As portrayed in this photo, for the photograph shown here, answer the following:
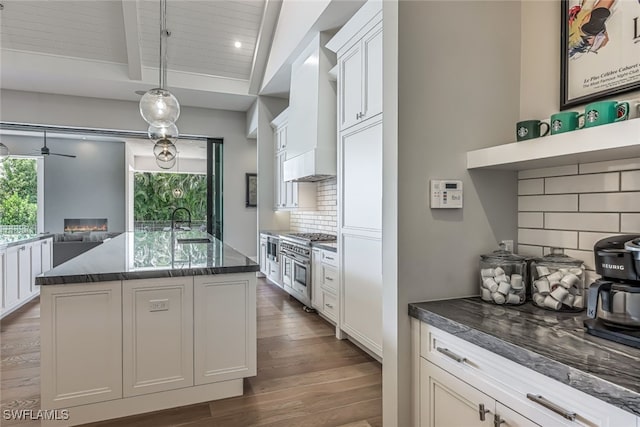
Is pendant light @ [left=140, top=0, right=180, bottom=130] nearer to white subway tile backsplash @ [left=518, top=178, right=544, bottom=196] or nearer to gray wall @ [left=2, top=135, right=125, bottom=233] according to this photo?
white subway tile backsplash @ [left=518, top=178, right=544, bottom=196]

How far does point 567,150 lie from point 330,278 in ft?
8.72

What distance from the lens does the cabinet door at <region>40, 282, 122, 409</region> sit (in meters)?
1.98

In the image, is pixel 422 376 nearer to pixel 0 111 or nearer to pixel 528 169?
pixel 528 169

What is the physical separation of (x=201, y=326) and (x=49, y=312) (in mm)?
820

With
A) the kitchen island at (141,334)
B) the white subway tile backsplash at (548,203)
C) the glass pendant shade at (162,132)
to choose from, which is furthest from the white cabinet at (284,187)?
the white subway tile backsplash at (548,203)

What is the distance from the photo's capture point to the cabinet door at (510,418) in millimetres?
1036

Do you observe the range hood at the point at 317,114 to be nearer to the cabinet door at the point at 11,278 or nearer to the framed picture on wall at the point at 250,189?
the framed picture on wall at the point at 250,189

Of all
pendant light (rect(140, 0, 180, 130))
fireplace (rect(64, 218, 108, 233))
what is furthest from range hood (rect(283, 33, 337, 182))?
fireplace (rect(64, 218, 108, 233))

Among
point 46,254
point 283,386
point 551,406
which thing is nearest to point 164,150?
point 46,254

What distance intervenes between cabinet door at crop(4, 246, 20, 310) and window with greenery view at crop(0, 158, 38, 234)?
541cm

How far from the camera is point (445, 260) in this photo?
1551 millimetres

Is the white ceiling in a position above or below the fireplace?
above

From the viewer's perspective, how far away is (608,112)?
3.86ft

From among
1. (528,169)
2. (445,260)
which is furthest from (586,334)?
(528,169)
